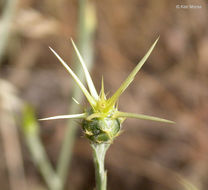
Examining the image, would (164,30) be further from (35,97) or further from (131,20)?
(35,97)

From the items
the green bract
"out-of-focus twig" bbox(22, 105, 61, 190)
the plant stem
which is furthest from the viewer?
"out-of-focus twig" bbox(22, 105, 61, 190)

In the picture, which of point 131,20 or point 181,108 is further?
point 131,20

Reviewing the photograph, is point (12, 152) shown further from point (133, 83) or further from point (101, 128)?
point (101, 128)

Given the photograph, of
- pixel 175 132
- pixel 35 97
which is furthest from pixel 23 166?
pixel 175 132

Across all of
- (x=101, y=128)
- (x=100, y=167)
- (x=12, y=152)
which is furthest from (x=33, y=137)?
(x=101, y=128)

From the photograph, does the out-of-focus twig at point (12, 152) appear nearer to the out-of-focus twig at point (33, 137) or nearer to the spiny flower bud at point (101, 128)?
the out-of-focus twig at point (33, 137)

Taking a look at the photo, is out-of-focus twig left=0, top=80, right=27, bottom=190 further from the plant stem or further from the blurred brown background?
the plant stem

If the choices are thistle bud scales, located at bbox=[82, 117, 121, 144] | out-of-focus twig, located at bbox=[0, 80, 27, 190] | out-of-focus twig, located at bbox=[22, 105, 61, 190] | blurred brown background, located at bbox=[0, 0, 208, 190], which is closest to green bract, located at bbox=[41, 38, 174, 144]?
thistle bud scales, located at bbox=[82, 117, 121, 144]

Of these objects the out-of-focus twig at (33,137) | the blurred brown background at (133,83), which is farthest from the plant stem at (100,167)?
the blurred brown background at (133,83)
